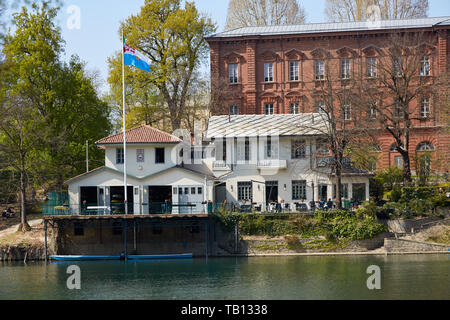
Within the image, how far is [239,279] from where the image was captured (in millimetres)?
34719

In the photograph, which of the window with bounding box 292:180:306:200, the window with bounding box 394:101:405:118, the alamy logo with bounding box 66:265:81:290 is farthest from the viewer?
the window with bounding box 394:101:405:118

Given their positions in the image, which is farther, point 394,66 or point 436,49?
point 436,49

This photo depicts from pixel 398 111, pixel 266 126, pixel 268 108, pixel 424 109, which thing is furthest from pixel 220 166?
pixel 424 109

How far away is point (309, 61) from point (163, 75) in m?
15.2

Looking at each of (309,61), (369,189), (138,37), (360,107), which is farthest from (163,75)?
(369,189)

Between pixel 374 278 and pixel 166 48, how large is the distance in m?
37.3

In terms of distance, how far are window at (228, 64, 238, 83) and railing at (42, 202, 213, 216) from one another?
25057 mm

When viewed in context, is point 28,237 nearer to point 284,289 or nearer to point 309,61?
point 284,289

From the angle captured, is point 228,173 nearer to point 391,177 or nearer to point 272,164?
point 272,164

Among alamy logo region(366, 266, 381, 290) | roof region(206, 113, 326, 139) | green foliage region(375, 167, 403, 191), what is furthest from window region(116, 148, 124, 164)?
green foliage region(375, 167, 403, 191)

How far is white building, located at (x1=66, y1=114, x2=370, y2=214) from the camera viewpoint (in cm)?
4559

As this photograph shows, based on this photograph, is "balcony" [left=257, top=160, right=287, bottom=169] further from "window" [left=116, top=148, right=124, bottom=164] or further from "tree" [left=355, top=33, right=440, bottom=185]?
"window" [left=116, top=148, right=124, bottom=164]

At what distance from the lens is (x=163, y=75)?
206ft
